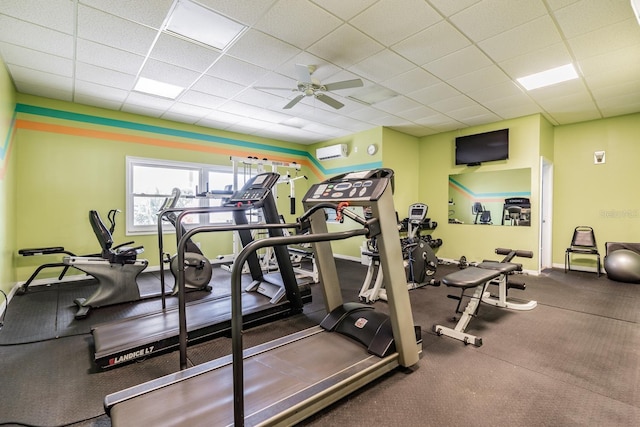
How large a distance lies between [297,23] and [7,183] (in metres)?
4.15

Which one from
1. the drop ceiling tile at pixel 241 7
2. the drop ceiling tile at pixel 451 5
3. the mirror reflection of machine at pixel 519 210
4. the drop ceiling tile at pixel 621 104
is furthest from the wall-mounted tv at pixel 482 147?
the drop ceiling tile at pixel 241 7

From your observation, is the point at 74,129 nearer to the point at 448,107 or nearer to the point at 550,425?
the point at 448,107

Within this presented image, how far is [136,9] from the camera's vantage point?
8.36 feet

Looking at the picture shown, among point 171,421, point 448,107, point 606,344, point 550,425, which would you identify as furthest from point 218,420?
point 448,107

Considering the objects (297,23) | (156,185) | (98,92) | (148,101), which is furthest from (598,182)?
(98,92)

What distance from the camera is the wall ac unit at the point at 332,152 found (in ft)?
22.5

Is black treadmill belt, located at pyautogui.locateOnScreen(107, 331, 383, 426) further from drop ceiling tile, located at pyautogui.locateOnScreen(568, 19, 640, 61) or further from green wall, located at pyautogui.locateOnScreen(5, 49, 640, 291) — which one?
drop ceiling tile, located at pyautogui.locateOnScreen(568, 19, 640, 61)

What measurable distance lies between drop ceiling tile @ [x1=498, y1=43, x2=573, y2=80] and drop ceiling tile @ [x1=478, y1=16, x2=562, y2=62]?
0.11 meters

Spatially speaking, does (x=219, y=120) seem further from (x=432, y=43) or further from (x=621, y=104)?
(x=621, y=104)

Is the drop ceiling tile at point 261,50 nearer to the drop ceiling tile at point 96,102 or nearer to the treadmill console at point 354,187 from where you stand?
the treadmill console at point 354,187

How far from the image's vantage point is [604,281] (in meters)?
4.75

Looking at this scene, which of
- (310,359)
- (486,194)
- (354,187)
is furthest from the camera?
(486,194)

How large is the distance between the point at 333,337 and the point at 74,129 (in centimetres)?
533

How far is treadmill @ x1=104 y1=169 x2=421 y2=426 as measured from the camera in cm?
151
